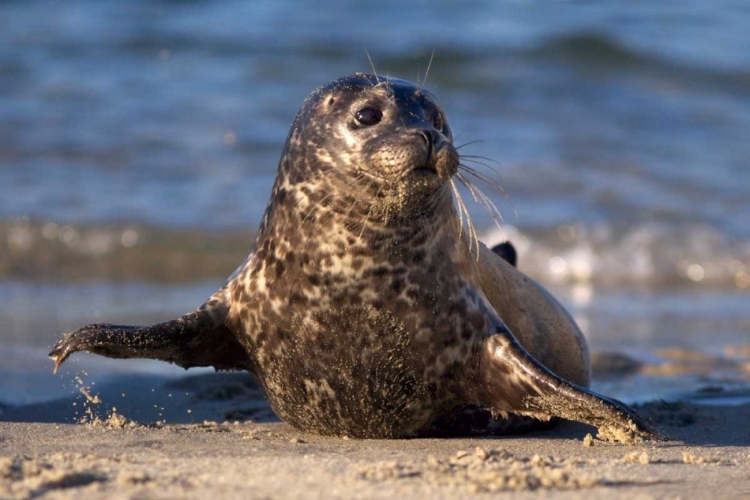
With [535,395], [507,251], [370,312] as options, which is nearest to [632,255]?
[507,251]

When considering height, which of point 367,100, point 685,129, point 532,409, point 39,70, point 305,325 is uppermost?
point 39,70

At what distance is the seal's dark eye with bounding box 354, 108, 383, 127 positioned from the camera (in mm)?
4629

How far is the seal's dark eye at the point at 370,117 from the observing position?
463cm

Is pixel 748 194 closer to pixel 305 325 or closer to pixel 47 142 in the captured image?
pixel 47 142

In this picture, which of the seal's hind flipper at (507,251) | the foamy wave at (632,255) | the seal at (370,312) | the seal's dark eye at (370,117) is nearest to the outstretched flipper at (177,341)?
the seal at (370,312)

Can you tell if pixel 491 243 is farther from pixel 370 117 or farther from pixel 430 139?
pixel 430 139

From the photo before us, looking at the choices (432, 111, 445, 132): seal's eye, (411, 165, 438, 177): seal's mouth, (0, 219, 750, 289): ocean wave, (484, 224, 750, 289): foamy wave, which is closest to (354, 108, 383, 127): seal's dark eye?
(432, 111, 445, 132): seal's eye

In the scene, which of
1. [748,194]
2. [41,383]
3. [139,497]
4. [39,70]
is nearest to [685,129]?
[748,194]

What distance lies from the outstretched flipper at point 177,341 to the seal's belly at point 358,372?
29cm

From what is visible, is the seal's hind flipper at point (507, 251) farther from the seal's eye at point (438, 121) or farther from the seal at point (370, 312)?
the seal's eye at point (438, 121)

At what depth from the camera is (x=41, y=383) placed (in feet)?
19.4

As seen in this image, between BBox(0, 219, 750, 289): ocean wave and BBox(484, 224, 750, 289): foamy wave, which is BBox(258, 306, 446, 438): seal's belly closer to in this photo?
BBox(0, 219, 750, 289): ocean wave

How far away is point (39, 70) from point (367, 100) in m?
11.3

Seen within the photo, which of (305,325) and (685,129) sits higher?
(685,129)
